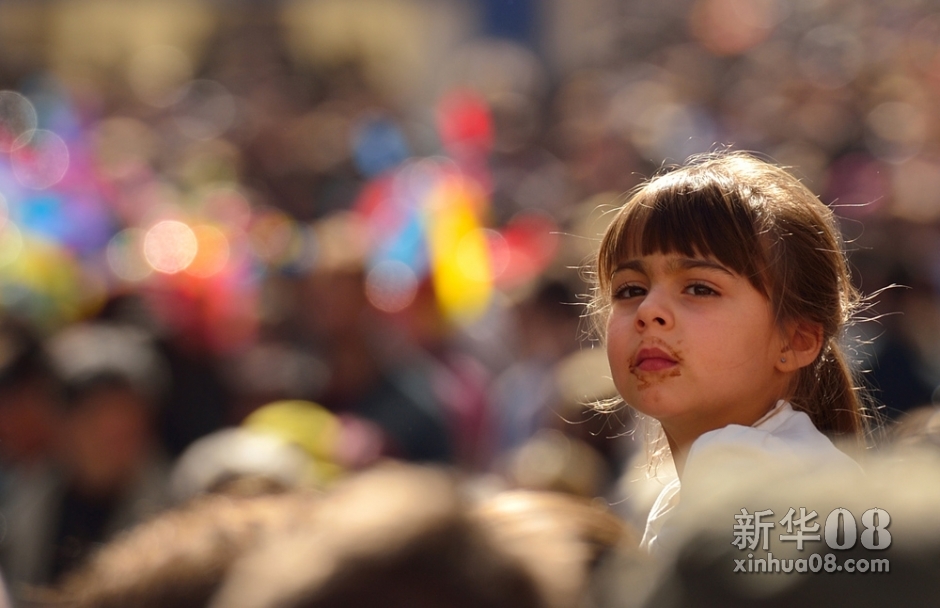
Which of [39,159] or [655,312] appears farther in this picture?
[39,159]

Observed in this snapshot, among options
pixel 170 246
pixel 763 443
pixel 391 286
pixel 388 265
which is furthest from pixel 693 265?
pixel 170 246

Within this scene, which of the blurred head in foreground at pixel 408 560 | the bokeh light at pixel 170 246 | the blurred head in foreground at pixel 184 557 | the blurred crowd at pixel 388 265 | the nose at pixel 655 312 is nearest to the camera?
the blurred head in foreground at pixel 408 560

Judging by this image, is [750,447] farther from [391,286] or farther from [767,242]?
[391,286]

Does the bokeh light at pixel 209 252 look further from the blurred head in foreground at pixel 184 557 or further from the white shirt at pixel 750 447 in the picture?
the blurred head in foreground at pixel 184 557

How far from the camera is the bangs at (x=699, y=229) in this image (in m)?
1.78

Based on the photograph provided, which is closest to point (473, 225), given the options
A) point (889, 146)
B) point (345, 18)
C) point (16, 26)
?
point (889, 146)

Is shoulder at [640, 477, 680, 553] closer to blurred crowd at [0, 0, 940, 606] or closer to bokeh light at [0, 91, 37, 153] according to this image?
blurred crowd at [0, 0, 940, 606]

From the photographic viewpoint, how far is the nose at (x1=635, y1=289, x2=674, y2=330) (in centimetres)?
176

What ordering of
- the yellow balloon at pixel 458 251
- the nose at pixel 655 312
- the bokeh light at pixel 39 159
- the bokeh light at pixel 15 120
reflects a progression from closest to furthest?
the nose at pixel 655 312
the yellow balloon at pixel 458 251
the bokeh light at pixel 39 159
the bokeh light at pixel 15 120

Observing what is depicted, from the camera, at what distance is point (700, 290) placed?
1794 millimetres

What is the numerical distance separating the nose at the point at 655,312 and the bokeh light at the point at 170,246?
4572 mm

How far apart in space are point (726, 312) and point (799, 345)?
166mm

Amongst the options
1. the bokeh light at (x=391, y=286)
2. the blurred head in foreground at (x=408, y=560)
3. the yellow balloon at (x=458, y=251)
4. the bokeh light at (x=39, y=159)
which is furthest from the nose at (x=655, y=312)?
the bokeh light at (x=39, y=159)

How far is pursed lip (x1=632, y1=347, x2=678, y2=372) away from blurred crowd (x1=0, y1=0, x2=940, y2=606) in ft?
0.79
